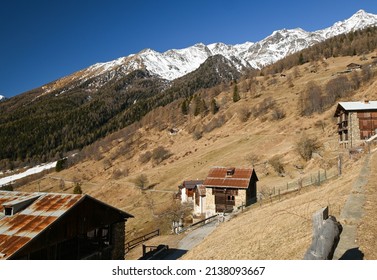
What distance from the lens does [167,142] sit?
132750 millimetres

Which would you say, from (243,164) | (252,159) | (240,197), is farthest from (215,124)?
(240,197)

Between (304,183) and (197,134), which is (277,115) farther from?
(304,183)

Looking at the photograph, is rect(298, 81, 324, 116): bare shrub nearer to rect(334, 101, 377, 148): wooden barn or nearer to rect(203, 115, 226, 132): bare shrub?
rect(203, 115, 226, 132): bare shrub

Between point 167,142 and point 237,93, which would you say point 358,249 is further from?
point 237,93

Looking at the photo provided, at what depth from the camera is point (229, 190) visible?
171 feet

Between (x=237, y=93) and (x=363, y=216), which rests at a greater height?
(x=237, y=93)

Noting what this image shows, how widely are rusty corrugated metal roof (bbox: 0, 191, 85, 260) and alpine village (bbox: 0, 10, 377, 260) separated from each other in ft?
0.28

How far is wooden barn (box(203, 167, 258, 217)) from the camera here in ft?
169

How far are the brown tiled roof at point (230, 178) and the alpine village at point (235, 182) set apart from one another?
0.19 metres

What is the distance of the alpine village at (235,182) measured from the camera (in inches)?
747

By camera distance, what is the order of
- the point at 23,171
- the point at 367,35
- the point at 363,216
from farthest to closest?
the point at 23,171 < the point at 367,35 < the point at 363,216

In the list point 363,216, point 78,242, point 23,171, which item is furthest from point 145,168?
point 23,171

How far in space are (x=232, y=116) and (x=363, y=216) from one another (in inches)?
4476

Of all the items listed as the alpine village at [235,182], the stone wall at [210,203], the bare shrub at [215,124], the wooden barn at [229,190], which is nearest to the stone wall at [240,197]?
A: the wooden barn at [229,190]
